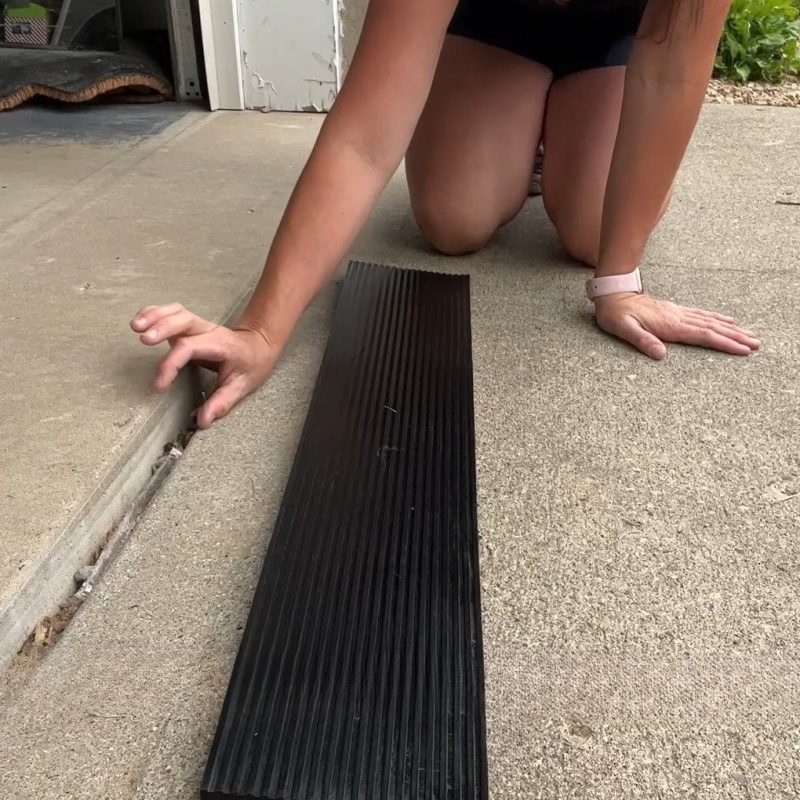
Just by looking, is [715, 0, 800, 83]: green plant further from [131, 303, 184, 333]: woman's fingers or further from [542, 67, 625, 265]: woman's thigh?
[131, 303, 184, 333]: woman's fingers

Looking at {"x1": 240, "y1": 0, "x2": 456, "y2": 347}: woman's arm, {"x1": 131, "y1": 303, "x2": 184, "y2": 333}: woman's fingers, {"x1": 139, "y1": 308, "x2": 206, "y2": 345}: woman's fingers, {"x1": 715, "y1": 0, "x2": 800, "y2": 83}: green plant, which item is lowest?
{"x1": 715, "y1": 0, "x2": 800, "y2": 83}: green plant

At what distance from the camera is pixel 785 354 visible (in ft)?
4.75

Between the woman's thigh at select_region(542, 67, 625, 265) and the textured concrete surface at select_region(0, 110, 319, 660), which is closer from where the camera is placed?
the textured concrete surface at select_region(0, 110, 319, 660)

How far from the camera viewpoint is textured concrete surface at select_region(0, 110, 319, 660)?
2.98ft

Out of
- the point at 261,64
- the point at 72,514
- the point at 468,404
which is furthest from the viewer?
the point at 261,64

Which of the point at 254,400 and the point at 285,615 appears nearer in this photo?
the point at 285,615

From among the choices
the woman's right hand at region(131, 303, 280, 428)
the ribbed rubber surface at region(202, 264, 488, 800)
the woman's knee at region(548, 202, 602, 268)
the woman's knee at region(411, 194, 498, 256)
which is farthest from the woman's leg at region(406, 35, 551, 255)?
the woman's right hand at region(131, 303, 280, 428)

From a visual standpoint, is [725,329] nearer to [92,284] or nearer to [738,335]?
[738,335]

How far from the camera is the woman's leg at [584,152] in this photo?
71.0 inches

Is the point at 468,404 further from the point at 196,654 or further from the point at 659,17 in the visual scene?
the point at 659,17

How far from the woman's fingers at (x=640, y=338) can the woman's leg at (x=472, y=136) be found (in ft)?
1.68

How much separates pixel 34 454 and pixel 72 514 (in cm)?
14

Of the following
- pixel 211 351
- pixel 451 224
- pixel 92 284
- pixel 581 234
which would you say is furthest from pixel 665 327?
pixel 92 284

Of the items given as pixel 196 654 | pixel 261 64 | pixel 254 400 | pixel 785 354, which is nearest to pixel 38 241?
pixel 254 400
